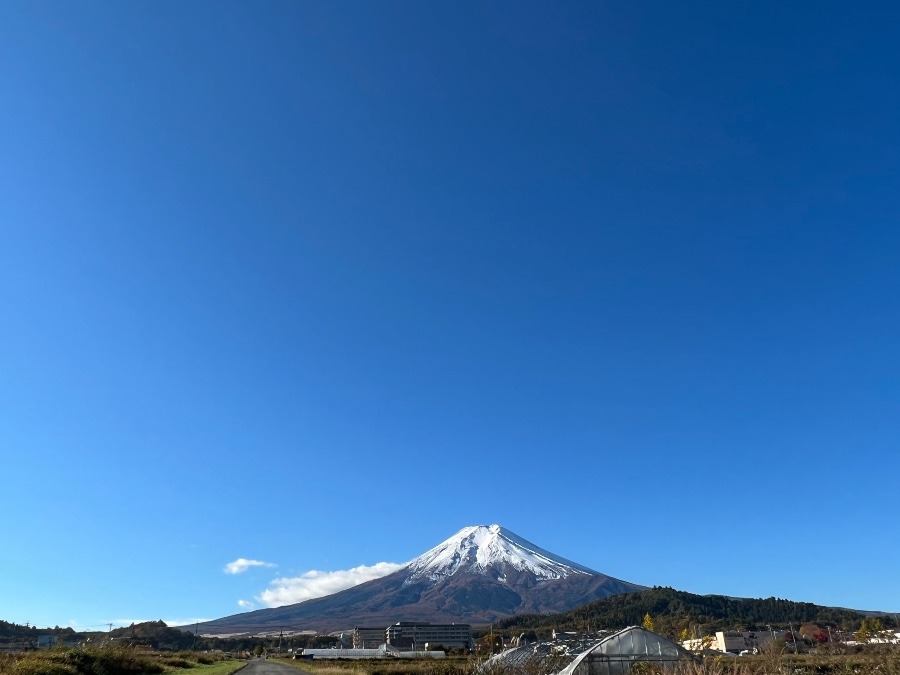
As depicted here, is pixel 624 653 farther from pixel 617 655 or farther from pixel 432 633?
pixel 432 633

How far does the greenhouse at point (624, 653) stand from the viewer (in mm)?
20688

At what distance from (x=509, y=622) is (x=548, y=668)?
136 metres

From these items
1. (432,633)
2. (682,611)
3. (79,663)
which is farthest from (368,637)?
(79,663)

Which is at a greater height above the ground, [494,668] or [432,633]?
[494,668]

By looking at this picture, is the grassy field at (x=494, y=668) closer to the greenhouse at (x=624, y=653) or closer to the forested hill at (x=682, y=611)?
the greenhouse at (x=624, y=653)

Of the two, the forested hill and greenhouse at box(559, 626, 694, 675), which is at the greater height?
greenhouse at box(559, 626, 694, 675)

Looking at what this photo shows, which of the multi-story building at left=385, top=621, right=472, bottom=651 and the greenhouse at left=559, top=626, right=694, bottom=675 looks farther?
the multi-story building at left=385, top=621, right=472, bottom=651

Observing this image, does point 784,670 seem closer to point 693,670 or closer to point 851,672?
point 851,672

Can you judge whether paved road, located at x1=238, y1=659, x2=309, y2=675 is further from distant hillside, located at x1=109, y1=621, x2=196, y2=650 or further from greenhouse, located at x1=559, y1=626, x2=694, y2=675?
distant hillside, located at x1=109, y1=621, x2=196, y2=650

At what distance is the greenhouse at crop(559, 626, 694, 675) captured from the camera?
67.9 feet

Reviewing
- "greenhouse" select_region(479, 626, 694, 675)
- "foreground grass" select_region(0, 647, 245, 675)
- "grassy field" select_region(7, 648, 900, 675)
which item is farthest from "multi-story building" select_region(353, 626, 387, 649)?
"greenhouse" select_region(479, 626, 694, 675)

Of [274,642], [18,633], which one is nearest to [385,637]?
[274,642]

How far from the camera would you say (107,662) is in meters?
29.5

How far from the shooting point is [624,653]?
21.6 metres
